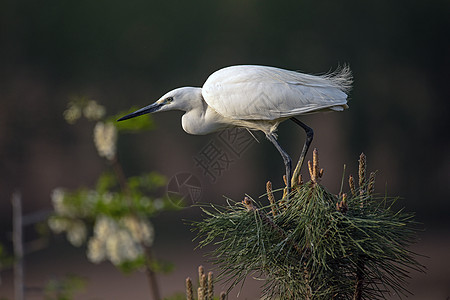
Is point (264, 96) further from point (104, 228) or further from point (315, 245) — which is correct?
point (104, 228)

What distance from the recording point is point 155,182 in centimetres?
147

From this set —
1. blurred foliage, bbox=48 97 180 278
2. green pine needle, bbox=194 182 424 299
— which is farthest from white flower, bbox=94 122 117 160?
green pine needle, bbox=194 182 424 299

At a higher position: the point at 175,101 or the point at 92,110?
the point at 92,110

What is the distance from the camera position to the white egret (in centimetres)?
104

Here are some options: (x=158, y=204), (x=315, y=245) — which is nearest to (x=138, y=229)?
(x=158, y=204)

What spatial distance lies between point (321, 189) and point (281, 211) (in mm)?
111

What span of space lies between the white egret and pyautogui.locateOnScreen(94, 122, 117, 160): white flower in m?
0.31

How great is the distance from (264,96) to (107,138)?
1.74ft

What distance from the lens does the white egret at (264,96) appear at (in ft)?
3.40

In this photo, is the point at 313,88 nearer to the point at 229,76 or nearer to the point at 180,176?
the point at 229,76

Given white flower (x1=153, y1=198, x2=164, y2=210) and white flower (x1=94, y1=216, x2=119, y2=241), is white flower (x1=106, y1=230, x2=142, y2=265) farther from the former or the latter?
white flower (x1=153, y1=198, x2=164, y2=210)

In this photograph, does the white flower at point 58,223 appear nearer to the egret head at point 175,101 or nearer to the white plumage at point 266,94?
the egret head at point 175,101

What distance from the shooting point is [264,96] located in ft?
3.42

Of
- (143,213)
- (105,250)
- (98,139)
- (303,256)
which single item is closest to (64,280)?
(105,250)
